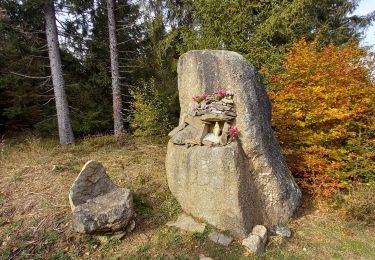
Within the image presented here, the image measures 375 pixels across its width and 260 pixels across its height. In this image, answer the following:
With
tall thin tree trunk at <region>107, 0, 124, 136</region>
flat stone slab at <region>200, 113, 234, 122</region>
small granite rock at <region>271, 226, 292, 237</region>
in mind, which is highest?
tall thin tree trunk at <region>107, 0, 124, 136</region>

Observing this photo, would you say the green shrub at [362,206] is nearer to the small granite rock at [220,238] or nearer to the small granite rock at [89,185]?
the small granite rock at [220,238]

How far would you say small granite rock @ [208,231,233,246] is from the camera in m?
4.22

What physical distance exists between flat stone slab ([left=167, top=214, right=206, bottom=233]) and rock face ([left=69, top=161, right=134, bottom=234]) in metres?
0.87

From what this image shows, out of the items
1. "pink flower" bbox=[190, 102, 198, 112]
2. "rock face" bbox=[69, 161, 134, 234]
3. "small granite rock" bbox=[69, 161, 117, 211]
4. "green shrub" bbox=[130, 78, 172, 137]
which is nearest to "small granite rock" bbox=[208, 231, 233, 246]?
"rock face" bbox=[69, 161, 134, 234]

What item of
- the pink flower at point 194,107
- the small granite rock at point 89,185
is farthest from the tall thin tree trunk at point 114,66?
the pink flower at point 194,107

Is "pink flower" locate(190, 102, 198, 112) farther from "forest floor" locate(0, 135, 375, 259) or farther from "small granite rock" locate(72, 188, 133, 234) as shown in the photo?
"small granite rock" locate(72, 188, 133, 234)

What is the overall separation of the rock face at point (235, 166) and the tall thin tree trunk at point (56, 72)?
5166 millimetres

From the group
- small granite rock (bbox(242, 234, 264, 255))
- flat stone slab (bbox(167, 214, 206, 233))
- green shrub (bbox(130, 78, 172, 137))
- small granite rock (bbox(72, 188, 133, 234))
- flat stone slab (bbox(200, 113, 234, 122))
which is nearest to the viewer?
small granite rock (bbox(72, 188, 133, 234))

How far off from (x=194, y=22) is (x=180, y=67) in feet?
16.4

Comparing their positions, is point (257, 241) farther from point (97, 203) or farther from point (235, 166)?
point (97, 203)

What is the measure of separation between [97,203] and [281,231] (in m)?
3.35

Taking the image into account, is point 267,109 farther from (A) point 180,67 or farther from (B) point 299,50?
(B) point 299,50

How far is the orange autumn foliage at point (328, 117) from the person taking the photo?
5.72 meters

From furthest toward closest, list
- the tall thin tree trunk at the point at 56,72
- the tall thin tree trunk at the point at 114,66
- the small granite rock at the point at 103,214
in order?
the tall thin tree trunk at the point at 114,66 → the tall thin tree trunk at the point at 56,72 → the small granite rock at the point at 103,214
